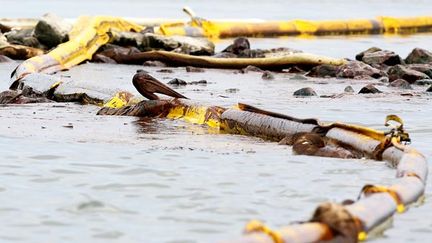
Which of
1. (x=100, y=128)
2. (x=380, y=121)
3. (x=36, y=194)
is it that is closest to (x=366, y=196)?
(x=36, y=194)

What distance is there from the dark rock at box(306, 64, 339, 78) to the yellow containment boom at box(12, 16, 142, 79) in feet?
11.1

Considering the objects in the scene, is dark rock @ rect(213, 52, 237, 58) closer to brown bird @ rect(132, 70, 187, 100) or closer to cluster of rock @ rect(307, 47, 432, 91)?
cluster of rock @ rect(307, 47, 432, 91)

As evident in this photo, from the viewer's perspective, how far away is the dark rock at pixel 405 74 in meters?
14.8

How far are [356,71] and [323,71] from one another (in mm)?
475

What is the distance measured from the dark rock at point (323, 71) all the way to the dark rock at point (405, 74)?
107cm

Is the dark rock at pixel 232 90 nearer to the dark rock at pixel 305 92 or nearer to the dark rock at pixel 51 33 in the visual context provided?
the dark rock at pixel 305 92

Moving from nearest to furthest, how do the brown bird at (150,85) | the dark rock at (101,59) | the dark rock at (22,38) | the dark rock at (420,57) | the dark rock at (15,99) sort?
the brown bird at (150,85)
the dark rock at (15,99)
the dark rock at (420,57)
the dark rock at (101,59)
the dark rock at (22,38)

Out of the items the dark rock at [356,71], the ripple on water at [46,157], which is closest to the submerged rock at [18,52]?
the dark rock at [356,71]

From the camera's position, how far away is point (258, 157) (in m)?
7.80

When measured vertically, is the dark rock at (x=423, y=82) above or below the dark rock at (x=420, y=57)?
above

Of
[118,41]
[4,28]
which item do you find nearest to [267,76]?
[118,41]

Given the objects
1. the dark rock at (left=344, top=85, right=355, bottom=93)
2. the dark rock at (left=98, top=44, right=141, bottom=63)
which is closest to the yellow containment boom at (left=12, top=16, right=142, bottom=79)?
the dark rock at (left=98, top=44, right=141, bottom=63)

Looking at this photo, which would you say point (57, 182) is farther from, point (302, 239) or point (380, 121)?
point (380, 121)

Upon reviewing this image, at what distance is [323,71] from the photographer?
16.1 meters
